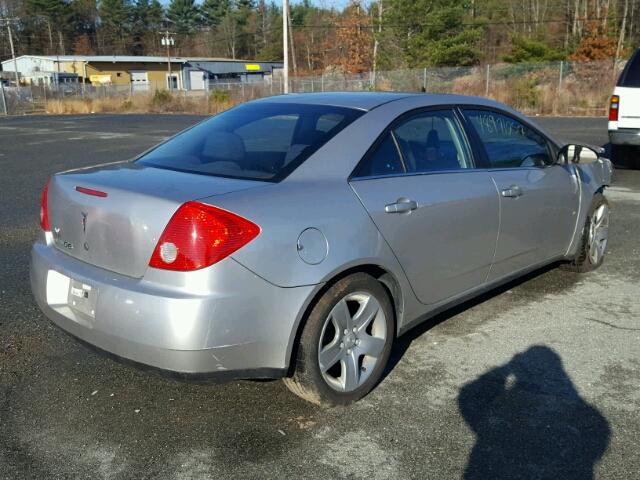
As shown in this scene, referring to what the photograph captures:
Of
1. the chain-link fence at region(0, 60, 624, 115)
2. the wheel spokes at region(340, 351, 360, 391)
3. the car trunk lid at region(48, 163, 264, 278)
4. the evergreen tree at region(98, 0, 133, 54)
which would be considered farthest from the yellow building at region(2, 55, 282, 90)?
the wheel spokes at region(340, 351, 360, 391)

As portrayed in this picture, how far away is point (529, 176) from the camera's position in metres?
4.33

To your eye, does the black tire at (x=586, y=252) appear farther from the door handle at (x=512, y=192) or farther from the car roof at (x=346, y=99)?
the car roof at (x=346, y=99)

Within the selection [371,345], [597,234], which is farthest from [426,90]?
[371,345]

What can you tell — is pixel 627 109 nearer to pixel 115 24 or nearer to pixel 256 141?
pixel 256 141

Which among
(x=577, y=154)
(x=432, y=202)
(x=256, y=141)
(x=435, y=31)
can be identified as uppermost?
(x=435, y=31)

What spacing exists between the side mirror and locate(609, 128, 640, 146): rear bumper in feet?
19.1

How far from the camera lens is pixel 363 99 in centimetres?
379

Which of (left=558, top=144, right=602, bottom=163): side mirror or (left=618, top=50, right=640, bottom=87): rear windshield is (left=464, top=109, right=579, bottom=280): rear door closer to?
(left=558, top=144, right=602, bottom=163): side mirror

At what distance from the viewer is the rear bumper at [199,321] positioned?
2.64 metres

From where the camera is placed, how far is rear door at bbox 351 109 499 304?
330 cm

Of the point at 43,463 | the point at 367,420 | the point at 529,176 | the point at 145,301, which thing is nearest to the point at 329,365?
the point at 367,420

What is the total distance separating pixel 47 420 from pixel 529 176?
328 centimetres

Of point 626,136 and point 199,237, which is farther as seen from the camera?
point 626,136

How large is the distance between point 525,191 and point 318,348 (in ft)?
6.63
